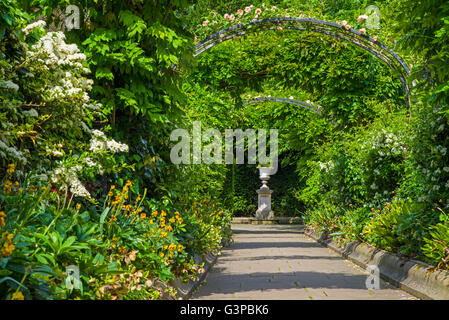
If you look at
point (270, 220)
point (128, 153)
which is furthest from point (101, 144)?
point (270, 220)

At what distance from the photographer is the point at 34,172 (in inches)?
190

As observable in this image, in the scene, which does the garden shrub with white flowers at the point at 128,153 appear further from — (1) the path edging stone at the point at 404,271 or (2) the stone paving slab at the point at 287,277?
(2) the stone paving slab at the point at 287,277

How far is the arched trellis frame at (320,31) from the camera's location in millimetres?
11070

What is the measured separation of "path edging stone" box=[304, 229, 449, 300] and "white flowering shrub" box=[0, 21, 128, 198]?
3794 mm

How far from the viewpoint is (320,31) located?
1192 centimetres

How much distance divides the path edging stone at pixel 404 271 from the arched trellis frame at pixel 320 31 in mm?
3709

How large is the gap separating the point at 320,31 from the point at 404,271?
21.8 feet

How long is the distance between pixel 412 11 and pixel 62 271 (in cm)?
496

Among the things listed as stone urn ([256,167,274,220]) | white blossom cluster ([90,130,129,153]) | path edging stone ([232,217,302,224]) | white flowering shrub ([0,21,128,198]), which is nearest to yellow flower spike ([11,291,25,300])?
white flowering shrub ([0,21,128,198])

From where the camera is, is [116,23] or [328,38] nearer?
[116,23]

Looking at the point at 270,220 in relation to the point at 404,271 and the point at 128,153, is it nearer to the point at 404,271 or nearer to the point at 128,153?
the point at 404,271

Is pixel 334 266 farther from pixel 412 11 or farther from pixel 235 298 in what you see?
pixel 412 11
